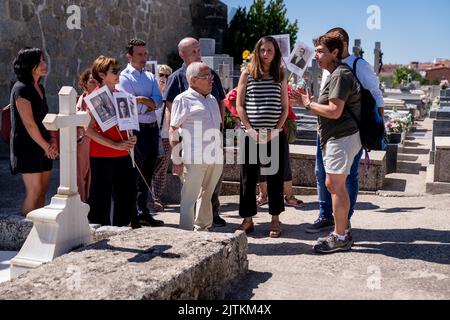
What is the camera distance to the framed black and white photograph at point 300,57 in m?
6.54

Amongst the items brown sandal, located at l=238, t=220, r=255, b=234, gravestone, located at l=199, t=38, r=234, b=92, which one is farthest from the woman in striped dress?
gravestone, located at l=199, t=38, r=234, b=92

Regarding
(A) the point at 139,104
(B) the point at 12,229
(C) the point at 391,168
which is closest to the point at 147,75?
(A) the point at 139,104

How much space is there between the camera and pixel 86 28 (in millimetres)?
10547

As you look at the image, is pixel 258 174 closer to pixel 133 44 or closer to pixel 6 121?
pixel 133 44

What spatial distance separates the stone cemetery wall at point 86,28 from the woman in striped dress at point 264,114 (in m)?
4.46

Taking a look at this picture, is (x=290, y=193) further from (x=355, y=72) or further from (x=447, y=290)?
(x=447, y=290)

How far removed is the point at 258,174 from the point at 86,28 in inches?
255

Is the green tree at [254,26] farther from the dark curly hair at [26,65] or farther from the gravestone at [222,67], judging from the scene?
the dark curly hair at [26,65]

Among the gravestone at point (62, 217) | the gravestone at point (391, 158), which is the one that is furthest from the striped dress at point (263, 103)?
the gravestone at point (391, 158)

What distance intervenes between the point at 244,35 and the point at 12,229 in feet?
38.7

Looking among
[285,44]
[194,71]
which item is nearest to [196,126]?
[194,71]

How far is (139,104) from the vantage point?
18.0 feet

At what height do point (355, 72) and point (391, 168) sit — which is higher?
point (355, 72)

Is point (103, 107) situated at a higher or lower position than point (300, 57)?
lower
